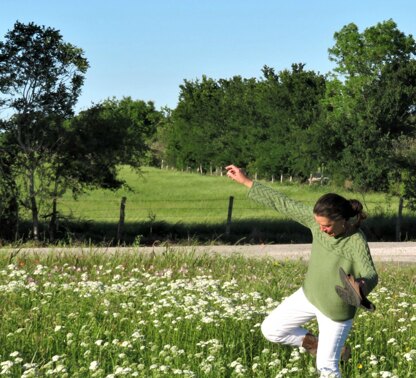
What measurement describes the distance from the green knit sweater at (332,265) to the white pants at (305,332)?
71 mm

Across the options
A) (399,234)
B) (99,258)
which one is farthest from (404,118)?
(99,258)

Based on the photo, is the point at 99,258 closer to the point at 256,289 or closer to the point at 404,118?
the point at 256,289

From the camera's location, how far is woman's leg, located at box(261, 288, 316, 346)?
5.84 m

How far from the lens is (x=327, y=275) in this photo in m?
5.55

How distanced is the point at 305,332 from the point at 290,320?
26 cm

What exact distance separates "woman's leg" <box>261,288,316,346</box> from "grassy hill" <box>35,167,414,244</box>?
A: 553 cm

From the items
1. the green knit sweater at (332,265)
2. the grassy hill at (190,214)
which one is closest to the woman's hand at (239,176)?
the green knit sweater at (332,265)

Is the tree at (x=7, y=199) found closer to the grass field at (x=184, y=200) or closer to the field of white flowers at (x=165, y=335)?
the grass field at (x=184, y=200)

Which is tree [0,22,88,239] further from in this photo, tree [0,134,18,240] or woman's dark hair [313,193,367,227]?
woman's dark hair [313,193,367,227]

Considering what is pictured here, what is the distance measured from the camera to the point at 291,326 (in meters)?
6.01

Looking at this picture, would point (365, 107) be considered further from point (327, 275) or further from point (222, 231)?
point (327, 275)

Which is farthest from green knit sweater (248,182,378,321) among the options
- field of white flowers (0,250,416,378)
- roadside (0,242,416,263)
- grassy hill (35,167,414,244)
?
roadside (0,242,416,263)

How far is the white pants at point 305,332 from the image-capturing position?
559cm

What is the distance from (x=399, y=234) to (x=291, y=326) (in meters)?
22.3
